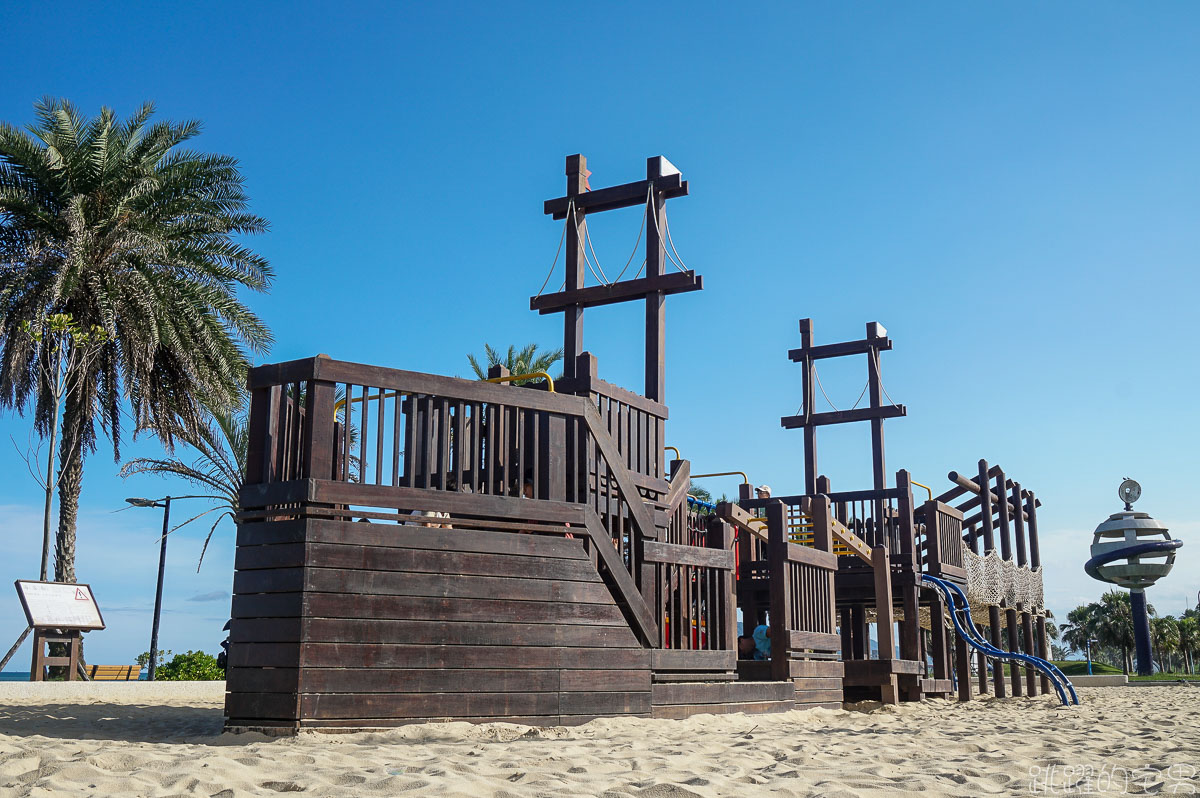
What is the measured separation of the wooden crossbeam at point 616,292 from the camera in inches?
430

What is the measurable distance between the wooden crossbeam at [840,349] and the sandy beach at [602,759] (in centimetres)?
1125

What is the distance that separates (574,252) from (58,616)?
9656mm

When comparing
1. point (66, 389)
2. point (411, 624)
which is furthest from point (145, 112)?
point (411, 624)

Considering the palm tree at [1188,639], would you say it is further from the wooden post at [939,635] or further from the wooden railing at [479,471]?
the wooden railing at [479,471]

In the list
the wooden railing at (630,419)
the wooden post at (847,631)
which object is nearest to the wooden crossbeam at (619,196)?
the wooden railing at (630,419)

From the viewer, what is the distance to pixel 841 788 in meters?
4.73

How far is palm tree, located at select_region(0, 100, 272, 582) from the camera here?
1831 centimetres

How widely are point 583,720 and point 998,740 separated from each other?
304cm

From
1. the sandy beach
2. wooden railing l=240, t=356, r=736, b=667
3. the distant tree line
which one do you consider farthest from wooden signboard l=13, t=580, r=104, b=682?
the distant tree line

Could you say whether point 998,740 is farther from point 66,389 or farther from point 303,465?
point 66,389

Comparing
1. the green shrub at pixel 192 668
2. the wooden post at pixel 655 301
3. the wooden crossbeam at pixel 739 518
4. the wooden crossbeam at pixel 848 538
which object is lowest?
the green shrub at pixel 192 668

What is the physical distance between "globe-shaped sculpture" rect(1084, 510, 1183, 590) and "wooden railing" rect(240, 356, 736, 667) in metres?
42.0

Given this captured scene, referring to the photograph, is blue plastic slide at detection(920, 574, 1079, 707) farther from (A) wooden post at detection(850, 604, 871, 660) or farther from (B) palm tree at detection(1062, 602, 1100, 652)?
(B) palm tree at detection(1062, 602, 1100, 652)

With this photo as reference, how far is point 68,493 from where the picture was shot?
1891 cm
